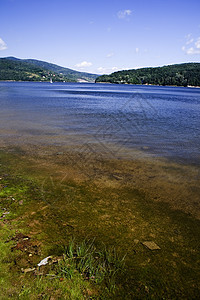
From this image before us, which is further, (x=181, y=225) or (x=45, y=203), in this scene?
(x=45, y=203)

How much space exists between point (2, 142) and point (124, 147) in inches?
315

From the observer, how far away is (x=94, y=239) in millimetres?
5234

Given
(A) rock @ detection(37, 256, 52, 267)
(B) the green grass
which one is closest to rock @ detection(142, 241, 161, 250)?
(B) the green grass

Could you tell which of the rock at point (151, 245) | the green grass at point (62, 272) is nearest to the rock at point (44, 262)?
the green grass at point (62, 272)

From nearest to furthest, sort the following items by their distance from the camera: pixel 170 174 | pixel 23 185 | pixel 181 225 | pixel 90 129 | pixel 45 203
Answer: pixel 181 225, pixel 45 203, pixel 23 185, pixel 170 174, pixel 90 129

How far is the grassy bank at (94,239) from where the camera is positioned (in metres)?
4.01

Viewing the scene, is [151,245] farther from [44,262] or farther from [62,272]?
[44,262]

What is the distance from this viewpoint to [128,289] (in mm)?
4031

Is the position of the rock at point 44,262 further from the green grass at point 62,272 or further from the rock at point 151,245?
the rock at point 151,245

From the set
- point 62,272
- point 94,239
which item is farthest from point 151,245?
point 62,272

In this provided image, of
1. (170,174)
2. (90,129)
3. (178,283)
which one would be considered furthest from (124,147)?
(178,283)

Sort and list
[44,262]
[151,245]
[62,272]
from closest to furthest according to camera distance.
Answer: [62,272] → [44,262] → [151,245]

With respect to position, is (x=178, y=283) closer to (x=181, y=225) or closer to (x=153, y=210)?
(x=181, y=225)

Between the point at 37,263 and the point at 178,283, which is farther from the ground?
the point at 37,263
